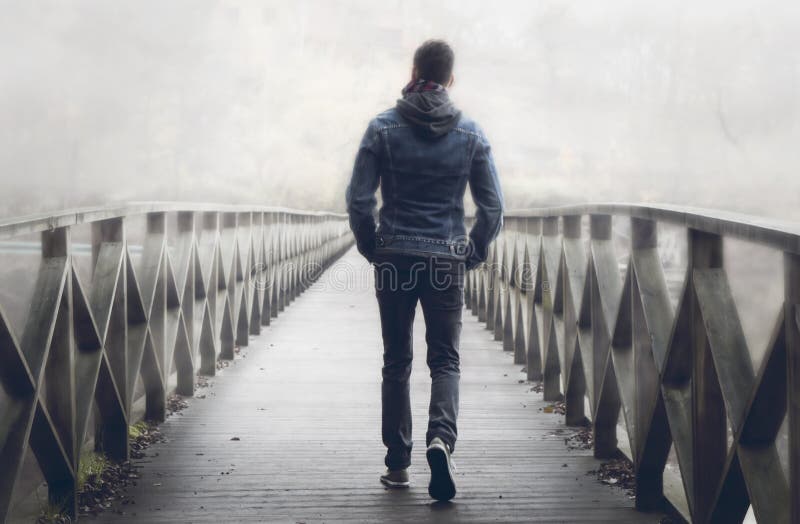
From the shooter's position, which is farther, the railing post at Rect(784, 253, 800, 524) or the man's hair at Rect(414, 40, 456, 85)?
the man's hair at Rect(414, 40, 456, 85)

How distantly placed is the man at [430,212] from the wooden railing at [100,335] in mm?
841

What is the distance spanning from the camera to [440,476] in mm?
2682

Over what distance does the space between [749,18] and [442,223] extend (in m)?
50.1

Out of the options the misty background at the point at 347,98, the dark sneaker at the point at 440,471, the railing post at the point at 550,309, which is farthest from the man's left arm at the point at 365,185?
the misty background at the point at 347,98

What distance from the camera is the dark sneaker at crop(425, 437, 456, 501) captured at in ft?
8.68

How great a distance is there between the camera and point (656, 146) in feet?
176

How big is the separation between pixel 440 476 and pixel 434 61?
124 centimetres

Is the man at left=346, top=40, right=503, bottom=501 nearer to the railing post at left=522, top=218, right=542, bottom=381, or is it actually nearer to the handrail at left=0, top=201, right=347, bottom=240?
the handrail at left=0, top=201, right=347, bottom=240

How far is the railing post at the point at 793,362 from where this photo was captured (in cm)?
160

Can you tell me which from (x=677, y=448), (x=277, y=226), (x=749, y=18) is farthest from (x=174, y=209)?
(x=749, y=18)

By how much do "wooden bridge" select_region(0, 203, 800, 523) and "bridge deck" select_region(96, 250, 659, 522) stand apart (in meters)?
0.01

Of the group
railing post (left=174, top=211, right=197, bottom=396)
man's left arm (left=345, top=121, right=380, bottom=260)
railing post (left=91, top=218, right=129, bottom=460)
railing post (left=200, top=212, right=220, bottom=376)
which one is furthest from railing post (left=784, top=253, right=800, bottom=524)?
railing post (left=200, top=212, right=220, bottom=376)

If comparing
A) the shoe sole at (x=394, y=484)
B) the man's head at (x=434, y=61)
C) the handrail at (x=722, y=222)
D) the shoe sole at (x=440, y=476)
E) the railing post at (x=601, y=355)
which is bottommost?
the shoe sole at (x=394, y=484)

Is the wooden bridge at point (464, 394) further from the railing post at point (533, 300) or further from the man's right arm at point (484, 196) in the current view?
the man's right arm at point (484, 196)
